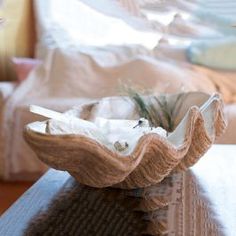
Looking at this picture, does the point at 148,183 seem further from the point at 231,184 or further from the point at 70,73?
the point at 70,73

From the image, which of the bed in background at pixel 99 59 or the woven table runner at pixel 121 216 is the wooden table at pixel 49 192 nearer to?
the woven table runner at pixel 121 216

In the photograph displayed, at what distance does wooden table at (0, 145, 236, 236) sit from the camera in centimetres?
90

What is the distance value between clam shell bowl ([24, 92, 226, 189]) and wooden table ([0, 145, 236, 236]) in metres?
0.13

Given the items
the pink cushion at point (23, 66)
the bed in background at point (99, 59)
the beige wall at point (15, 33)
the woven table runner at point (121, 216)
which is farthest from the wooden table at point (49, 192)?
the beige wall at point (15, 33)

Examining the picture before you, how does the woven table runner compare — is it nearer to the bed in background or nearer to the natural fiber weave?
the natural fiber weave

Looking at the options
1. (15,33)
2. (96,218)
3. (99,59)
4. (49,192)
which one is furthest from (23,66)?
(96,218)

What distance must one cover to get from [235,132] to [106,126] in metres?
1.41

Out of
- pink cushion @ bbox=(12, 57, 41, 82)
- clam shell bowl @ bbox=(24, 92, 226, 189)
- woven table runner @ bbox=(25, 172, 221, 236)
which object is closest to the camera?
clam shell bowl @ bbox=(24, 92, 226, 189)

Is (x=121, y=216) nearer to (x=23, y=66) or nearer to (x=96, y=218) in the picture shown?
(x=96, y=218)

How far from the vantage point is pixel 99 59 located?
257cm

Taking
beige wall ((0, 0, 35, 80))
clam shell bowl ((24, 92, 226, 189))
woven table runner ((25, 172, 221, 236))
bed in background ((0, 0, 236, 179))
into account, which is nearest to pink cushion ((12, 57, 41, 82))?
bed in background ((0, 0, 236, 179))

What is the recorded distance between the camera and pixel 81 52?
257 cm

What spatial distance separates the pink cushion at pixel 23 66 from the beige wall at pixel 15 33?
5.6 inches

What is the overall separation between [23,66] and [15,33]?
27 centimetres
